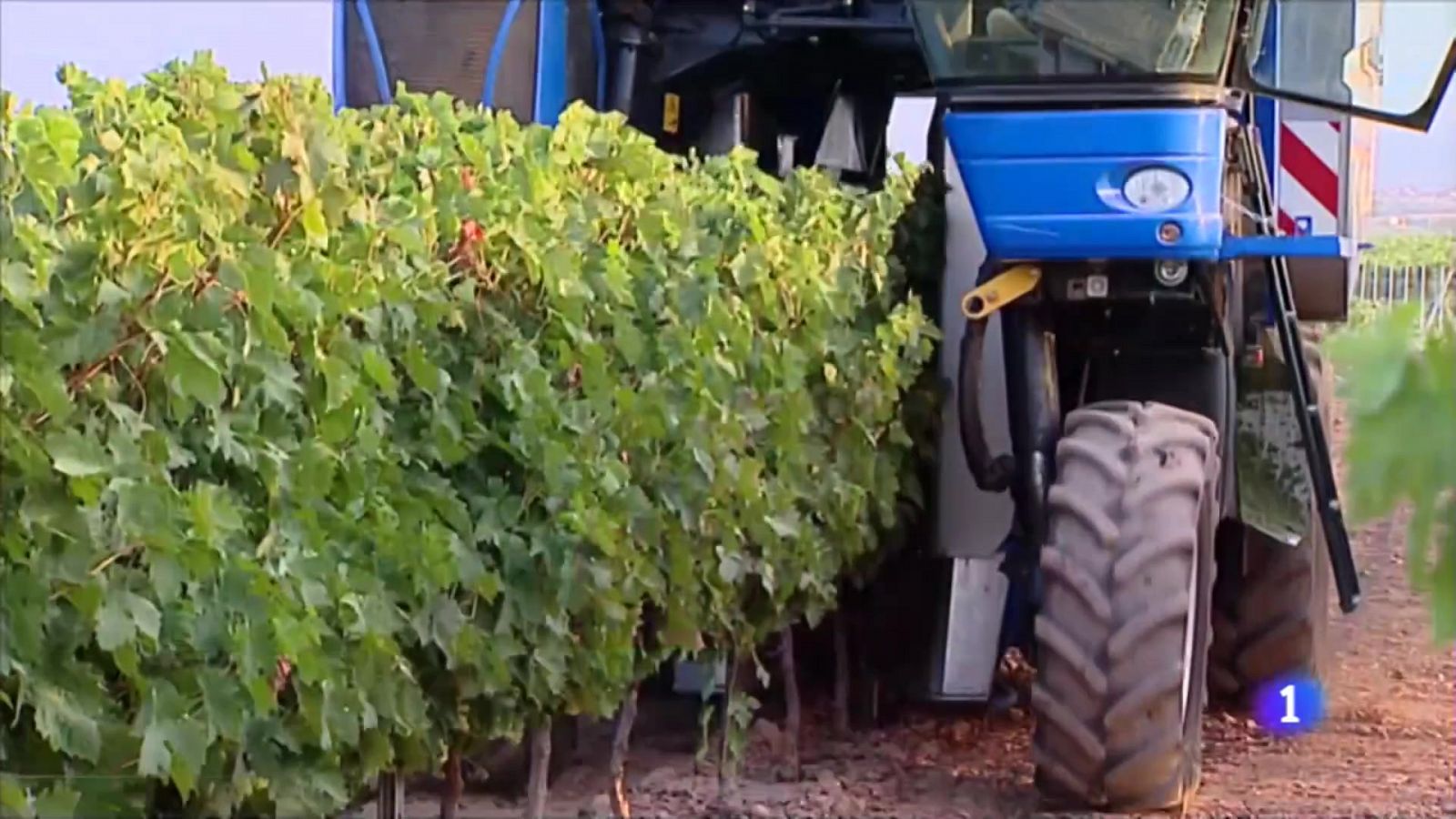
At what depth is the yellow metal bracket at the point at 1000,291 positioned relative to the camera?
5.90 m

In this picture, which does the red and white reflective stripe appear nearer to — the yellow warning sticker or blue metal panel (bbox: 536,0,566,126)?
the yellow warning sticker

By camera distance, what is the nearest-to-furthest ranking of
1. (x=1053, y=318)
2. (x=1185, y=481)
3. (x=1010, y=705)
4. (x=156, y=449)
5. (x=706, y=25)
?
(x=156, y=449), (x=1185, y=481), (x=1053, y=318), (x=1010, y=705), (x=706, y=25)


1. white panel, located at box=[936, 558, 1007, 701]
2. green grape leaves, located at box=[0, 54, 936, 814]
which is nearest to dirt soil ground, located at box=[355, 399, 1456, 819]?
white panel, located at box=[936, 558, 1007, 701]

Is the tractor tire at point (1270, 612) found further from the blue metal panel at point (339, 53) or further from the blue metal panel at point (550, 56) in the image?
the blue metal panel at point (339, 53)

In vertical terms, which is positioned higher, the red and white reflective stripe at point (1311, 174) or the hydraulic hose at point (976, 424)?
the red and white reflective stripe at point (1311, 174)

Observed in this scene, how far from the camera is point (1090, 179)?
5.80 meters

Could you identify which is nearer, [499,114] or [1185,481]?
[499,114]

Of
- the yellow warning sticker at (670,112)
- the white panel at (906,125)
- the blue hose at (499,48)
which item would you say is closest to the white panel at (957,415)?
the white panel at (906,125)

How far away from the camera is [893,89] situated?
7.88m

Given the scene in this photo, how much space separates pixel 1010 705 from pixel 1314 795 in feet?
4.05

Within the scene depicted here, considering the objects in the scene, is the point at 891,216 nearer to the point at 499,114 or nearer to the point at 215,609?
the point at 499,114

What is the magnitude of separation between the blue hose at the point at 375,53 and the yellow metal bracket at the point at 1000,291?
9.58 ft

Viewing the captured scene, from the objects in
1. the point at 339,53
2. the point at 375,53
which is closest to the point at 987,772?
the point at 375,53

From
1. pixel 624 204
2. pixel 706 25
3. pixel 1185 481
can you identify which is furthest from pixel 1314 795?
pixel 706 25
